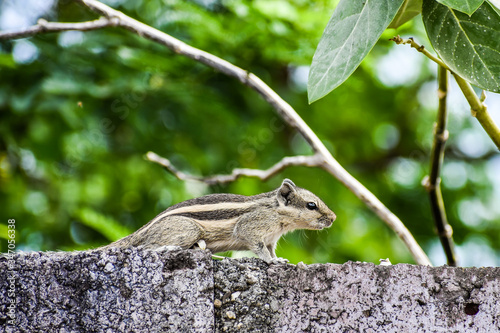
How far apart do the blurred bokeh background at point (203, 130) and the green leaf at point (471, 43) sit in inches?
90.2

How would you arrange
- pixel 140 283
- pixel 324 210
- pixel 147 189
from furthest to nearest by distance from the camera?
1. pixel 147 189
2. pixel 324 210
3. pixel 140 283

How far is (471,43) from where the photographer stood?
6.98 ft

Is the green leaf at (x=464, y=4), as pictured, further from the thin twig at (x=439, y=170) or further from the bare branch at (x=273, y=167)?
the bare branch at (x=273, y=167)

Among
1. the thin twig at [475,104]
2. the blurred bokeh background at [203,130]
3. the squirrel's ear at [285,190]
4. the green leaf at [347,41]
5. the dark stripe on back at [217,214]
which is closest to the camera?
the green leaf at [347,41]

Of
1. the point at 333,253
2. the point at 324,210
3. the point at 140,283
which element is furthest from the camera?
the point at 333,253

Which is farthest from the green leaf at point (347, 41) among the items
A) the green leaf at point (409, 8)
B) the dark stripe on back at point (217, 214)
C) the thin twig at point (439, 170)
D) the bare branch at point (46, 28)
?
the bare branch at point (46, 28)

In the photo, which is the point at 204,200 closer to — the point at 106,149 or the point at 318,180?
the point at 318,180

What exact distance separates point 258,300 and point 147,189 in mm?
4012

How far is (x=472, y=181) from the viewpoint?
253 inches

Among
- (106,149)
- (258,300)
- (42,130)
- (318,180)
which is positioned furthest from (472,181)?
(258,300)

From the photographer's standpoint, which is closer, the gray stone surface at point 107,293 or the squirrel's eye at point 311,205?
the gray stone surface at point 107,293

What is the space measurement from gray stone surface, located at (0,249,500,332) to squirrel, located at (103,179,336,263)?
0.30 metres

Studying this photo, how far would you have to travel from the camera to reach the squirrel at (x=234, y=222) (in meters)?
2.54

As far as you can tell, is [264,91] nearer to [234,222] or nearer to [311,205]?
[311,205]
